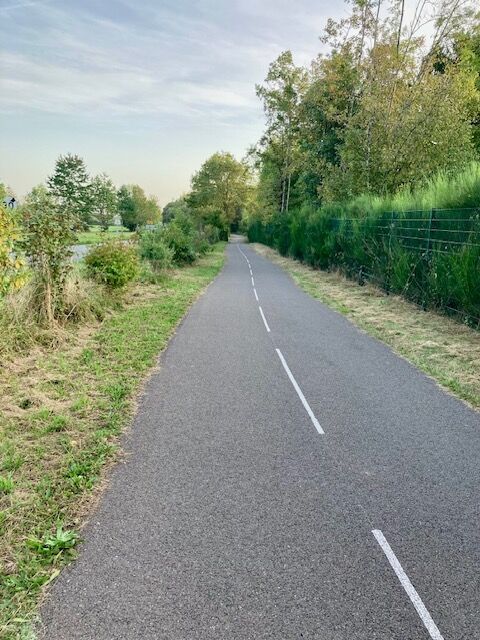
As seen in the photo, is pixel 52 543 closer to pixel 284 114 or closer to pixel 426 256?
pixel 426 256

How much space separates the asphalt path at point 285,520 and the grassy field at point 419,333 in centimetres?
62

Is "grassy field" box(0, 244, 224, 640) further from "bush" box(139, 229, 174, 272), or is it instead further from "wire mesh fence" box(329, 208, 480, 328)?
"bush" box(139, 229, 174, 272)

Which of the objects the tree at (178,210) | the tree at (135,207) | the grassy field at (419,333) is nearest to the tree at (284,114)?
the tree at (178,210)

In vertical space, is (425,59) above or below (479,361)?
above

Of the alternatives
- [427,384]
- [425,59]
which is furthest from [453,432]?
[425,59]

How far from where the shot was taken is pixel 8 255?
21.0ft

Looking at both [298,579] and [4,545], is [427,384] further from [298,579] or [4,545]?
[4,545]

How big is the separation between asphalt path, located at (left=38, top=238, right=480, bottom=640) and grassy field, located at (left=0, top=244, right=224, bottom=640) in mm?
184

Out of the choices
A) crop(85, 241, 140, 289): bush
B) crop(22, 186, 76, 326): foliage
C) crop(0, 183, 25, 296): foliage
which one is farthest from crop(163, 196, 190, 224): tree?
crop(0, 183, 25, 296): foliage

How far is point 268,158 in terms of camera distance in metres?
44.3

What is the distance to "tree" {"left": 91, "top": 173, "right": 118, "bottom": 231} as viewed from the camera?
293ft

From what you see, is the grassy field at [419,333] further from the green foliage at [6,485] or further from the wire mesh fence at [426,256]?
the green foliage at [6,485]

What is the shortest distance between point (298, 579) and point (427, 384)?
4.56 meters

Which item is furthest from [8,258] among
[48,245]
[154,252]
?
[154,252]
